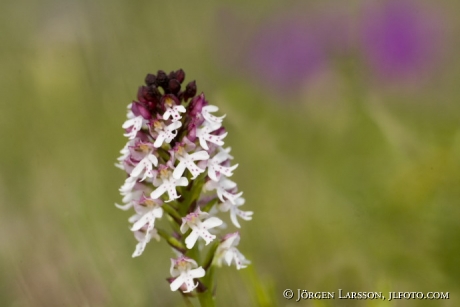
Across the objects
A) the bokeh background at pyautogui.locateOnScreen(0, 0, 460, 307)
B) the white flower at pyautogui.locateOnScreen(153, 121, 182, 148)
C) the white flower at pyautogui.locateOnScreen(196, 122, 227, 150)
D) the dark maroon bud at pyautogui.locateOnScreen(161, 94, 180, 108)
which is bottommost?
the bokeh background at pyautogui.locateOnScreen(0, 0, 460, 307)

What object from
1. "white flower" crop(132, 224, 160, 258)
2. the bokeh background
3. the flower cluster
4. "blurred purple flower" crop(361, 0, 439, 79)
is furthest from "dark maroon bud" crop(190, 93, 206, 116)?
"blurred purple flower" crop(361, 0, 439, 79)

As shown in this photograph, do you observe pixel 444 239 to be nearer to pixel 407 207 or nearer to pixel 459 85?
pixel 407 207

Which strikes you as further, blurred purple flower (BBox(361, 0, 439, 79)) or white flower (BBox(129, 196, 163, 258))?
blurred purple flower (BBox(361, 0, 439, 79))

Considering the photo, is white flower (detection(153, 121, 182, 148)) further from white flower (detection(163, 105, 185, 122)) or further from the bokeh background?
the bokeh background

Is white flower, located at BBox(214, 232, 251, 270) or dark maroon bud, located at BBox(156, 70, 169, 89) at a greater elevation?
dark maroon bud, located at BBox(156, 70, 169, 89)

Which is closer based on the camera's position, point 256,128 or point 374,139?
point 374,139

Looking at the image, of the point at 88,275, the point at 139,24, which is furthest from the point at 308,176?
the point at 139,24

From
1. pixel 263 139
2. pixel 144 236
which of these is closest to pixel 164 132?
pixel 144 236
